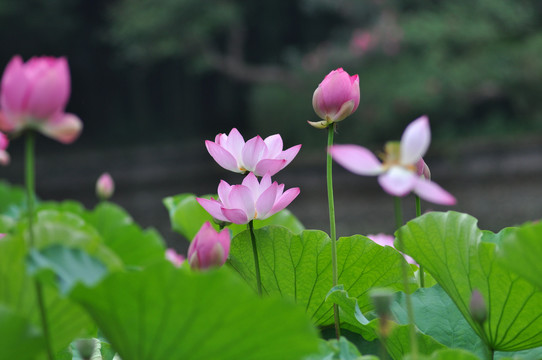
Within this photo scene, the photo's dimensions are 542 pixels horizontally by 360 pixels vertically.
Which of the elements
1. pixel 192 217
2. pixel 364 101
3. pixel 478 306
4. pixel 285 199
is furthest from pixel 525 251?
pixel 364 101

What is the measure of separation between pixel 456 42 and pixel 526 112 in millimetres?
1073

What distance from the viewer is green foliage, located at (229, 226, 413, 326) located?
0.46 metres

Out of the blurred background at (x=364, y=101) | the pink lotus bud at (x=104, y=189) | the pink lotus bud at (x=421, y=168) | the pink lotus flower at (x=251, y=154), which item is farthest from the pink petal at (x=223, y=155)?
the blurred background at (x=364, y=101)

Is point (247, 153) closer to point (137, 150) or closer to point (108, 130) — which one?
point (137, 150)

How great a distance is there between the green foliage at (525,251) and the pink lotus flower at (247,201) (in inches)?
5.5

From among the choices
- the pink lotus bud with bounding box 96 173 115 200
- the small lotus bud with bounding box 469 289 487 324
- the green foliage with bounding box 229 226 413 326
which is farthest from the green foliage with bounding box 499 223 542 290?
the pink lotus bud with bounding box 96 173 115 200

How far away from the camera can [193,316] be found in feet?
0.92

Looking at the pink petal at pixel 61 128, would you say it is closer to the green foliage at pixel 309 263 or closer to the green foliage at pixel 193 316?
the green foliage at pixel 193 316

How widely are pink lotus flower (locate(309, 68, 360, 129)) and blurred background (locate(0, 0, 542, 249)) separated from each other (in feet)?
13.6

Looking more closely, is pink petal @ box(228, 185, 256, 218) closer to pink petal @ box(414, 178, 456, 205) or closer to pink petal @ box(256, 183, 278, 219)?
pink petal @ box(256, 183, 278, 219)

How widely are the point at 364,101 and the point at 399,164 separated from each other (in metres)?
7.04

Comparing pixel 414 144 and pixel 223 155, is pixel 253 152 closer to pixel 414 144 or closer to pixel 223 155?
pixel 223 155

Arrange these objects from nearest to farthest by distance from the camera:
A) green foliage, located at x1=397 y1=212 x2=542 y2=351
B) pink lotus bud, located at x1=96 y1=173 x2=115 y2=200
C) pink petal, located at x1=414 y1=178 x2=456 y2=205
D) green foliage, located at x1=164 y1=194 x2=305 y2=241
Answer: pink petal, located at x1=414 y1=178 x2=456 y2=205 < green foliage, located at x1=397 y1=212 x2=542 y2=351 < green foliage, located at x1=164 y1=194 x2=305 y2=241 < pink lotus bud, located at x1=96 y1=173 x2=115 y2=200

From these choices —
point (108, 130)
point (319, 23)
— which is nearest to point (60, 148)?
point (108, 130)
